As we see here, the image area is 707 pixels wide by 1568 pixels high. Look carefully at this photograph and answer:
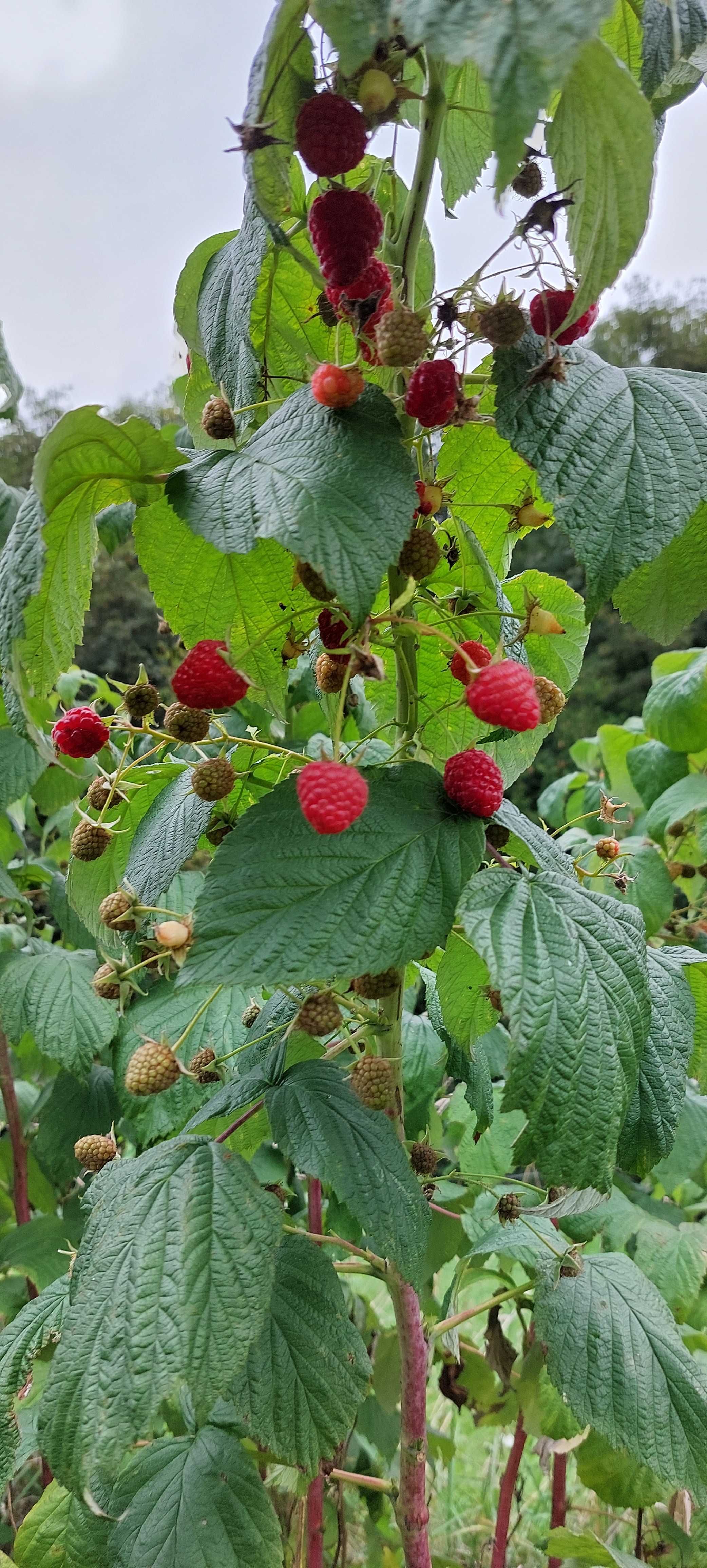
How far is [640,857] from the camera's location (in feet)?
4.64

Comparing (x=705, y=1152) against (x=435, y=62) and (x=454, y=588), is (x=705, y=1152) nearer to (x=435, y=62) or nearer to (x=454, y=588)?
(x=454, y=588)

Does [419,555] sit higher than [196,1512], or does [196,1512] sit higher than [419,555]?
[419,555]

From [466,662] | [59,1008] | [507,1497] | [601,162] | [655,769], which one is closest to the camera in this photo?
[601,162]

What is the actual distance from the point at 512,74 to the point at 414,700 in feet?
1.12

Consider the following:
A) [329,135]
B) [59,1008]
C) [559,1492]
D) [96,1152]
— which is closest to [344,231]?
[329,135]

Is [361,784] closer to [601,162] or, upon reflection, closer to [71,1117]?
[601,162]

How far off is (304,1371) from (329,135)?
69cm

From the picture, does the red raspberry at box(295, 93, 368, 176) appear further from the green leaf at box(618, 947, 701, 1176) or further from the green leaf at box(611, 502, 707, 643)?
the green leaf at box(618, 947, 701, 1176)

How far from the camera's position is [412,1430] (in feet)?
2.32

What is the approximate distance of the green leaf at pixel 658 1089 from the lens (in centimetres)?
63

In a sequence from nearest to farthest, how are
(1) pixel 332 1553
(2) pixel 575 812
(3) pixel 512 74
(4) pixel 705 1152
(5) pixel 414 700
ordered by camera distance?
(3) pixel 512 74
(5) pixel 414 700
(4) pixel 705 1152
(1) pixel 332 1553
(2) pixel 575 812

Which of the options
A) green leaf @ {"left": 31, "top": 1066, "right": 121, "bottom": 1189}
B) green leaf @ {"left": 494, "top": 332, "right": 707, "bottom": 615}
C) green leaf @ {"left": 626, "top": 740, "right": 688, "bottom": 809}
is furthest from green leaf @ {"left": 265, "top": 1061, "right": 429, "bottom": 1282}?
green leaf @ {"left": 626, "top": 740, "right": 688, "bottom": 809}

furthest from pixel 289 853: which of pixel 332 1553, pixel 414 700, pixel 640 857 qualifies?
pixel 332 1553

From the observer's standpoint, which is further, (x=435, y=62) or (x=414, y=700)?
(x=414, y=700)
